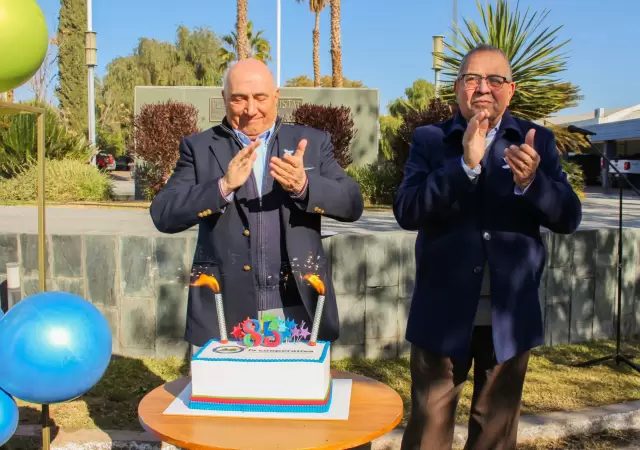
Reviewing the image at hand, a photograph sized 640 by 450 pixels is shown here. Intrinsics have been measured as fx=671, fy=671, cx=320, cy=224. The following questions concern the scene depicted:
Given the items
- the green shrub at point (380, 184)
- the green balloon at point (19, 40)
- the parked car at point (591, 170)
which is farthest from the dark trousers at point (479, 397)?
the parked car at point (591, 170)

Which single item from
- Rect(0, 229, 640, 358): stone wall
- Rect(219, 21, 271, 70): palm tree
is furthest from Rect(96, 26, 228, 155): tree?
Rect(0, 229, 640, 358): stone wall

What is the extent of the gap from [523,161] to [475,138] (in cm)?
18

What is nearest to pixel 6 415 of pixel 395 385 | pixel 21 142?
pixel 395 385

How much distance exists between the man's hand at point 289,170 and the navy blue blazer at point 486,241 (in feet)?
1.41

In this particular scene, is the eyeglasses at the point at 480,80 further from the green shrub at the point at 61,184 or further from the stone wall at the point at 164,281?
the green shrub at the point at 61,184

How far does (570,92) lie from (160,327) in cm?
944

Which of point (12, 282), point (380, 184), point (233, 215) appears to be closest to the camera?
point (233, 215)

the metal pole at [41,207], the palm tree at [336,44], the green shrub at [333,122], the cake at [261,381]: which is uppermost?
the palm tree at [336,44]

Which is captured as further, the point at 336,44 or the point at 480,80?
the point at 336,44

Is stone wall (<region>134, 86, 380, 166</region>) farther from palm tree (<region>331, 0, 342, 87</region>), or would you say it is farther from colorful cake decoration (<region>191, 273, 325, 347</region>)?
colorful cake decoration (<region>191, 273, 325, 347</region>)

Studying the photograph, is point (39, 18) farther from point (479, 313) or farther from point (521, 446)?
point (521, 446)

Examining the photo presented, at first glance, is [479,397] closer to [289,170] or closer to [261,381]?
[261,381]

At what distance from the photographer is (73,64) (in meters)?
37.2

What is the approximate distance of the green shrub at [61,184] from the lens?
15664 millimetres
